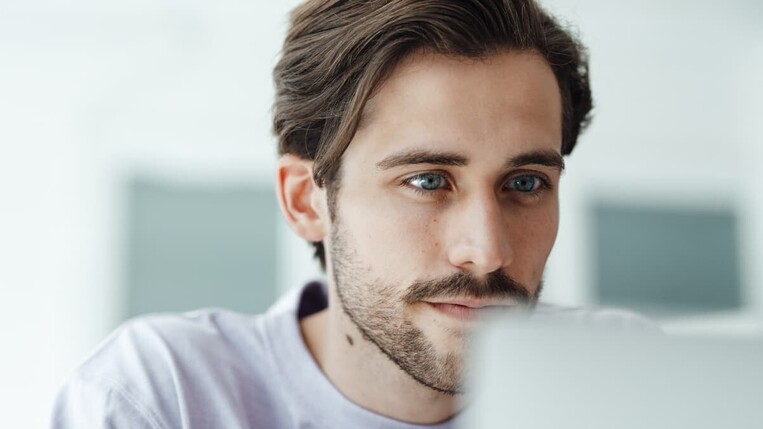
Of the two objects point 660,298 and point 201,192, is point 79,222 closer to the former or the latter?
point 201,192

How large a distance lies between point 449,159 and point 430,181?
5cm

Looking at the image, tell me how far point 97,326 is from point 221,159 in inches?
39.0

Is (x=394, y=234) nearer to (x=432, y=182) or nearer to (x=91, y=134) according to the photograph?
(x=432, y=182)

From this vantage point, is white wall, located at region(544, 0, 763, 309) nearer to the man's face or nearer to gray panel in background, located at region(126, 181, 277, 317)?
gray panel in background, located at region(126, 181, 277, 317)

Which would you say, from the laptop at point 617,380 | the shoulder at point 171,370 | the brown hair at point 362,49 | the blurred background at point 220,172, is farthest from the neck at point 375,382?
the blurred background at point 220,172

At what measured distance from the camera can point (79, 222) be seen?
157 inches

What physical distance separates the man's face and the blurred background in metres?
2.76

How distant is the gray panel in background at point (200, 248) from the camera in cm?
427

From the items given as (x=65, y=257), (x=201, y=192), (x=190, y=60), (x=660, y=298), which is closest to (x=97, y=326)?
(x=65, y=257)

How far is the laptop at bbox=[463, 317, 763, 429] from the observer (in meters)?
0.41

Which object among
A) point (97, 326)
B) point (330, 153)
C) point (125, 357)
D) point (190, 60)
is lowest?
point (97, 326)

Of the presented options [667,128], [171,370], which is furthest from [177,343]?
[667,128]

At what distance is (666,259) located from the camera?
4.76 m

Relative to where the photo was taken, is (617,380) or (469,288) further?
(469,288)
